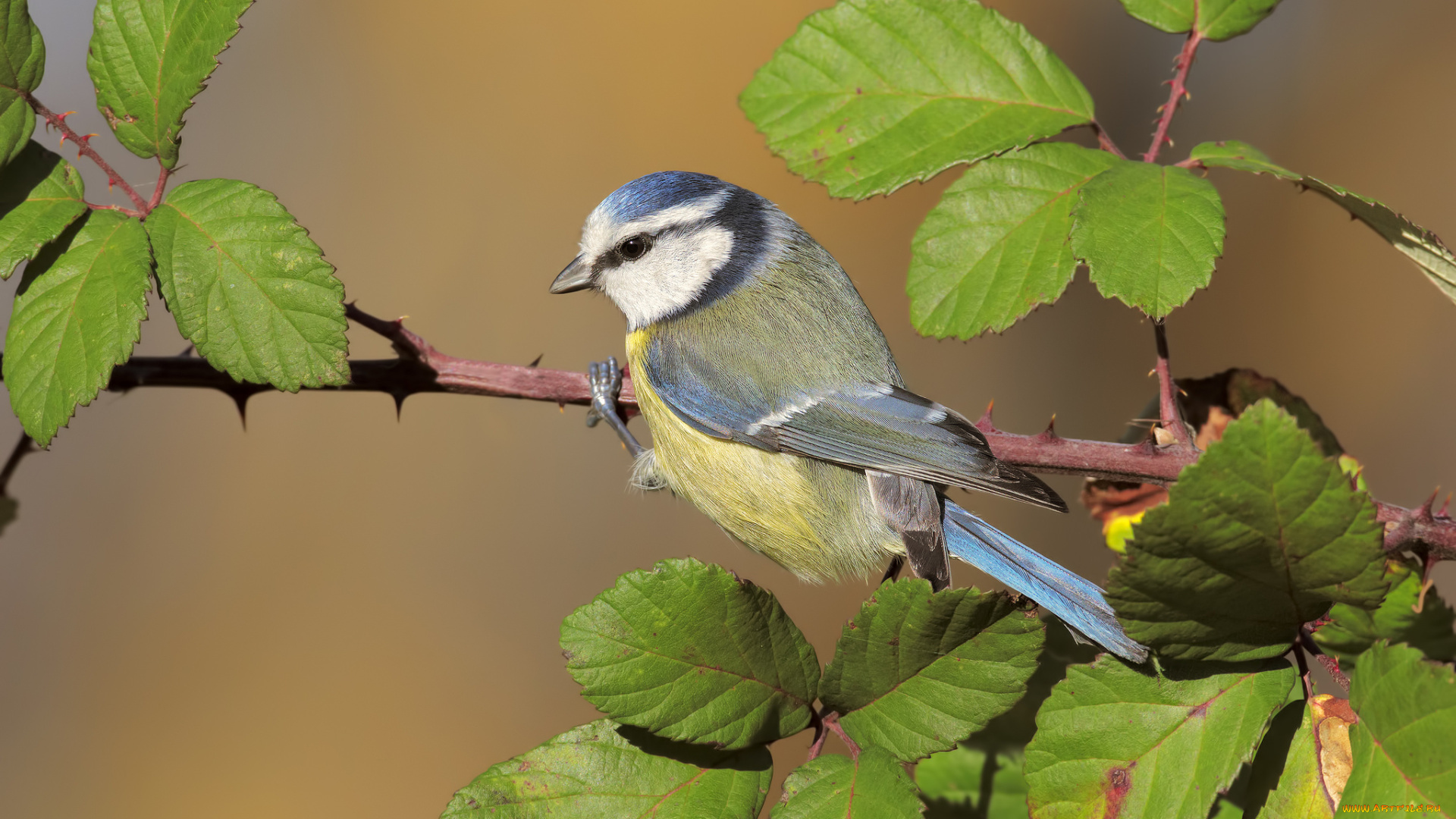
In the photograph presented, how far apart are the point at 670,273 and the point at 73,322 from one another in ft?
4.13

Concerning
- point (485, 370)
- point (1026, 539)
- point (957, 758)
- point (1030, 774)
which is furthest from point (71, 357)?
point (1026, 539)

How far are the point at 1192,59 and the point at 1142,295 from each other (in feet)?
1.87

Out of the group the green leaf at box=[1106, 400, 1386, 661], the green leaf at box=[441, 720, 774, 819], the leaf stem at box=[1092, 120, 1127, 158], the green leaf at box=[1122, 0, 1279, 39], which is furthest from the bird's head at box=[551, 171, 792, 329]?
the green leaf at box=[1106, 400, 1386, 661]

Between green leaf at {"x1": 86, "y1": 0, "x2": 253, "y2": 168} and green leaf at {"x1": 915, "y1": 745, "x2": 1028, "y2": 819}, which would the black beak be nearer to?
green leaf at {"x1": 86, "y1": 0, "x2": 253, "y2": 168}

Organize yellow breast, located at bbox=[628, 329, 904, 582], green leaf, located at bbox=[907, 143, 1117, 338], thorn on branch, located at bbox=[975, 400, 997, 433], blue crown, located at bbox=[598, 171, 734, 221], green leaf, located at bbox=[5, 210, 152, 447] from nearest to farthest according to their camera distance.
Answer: green leaf, located at bbox=[5, 210, 152, 447] < green leaf, located at bbox=[907, 143, 1117, 338] < thorn on branch, located at bbox=[975, 400, 997, 433] < yellow breast, located at bbox=[628, 329, 904, 582] < blue crown, located at bbox=[598, 171, 734, 221]

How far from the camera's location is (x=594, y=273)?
2348 millimetres

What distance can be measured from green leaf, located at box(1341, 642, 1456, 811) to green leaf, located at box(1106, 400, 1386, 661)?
7 cm

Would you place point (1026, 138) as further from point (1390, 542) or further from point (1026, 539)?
point (1026, 539)

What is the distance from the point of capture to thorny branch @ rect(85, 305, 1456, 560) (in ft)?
4.92

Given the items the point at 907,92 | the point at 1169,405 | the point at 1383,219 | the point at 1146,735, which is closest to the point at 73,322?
the point at 907,92

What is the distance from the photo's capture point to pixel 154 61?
4.48 feet

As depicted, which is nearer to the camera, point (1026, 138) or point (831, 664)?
point (831, 664)

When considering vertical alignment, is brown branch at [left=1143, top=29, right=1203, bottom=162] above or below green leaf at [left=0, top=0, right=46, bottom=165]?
below

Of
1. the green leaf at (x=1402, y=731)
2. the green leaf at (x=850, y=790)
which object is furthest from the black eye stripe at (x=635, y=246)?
the green leaf at (x=1402, y=731)
